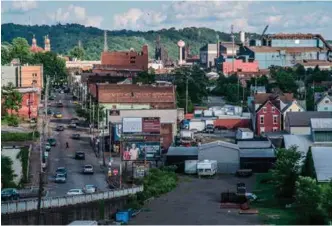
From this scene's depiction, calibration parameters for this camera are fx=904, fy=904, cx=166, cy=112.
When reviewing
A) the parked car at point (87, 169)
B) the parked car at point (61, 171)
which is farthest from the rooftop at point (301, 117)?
the parked car at point (61, 171)

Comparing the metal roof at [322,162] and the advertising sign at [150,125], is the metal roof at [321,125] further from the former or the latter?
the advertising sign at [150,125]

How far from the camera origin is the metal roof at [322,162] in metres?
18.9

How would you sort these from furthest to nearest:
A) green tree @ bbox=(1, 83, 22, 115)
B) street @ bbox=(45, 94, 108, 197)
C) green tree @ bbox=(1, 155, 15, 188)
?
1. green tree @ bbox=(1, 83, 22, 115)
2. street @ bbox=(45, 94, 108, 197)
3. green tree @ bbox=(1, 155, 15, 188)

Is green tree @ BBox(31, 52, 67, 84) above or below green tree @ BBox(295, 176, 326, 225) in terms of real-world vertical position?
above

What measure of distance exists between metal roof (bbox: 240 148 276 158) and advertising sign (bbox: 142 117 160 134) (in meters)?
2.79

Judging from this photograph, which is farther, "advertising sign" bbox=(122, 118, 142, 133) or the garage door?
"advertising sign" bbox=(122, 118, 142, 133)

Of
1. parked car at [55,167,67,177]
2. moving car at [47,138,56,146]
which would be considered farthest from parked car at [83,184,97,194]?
moving car at [47,138,56,146]

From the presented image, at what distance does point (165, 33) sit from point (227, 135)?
123m

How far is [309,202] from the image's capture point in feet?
54.5

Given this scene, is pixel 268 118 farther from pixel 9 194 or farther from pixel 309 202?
pixel 309 202

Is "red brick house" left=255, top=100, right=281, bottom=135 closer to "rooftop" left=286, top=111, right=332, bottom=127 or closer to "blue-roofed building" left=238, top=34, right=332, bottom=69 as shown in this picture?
"rooftop" left=286, top=111, right=332, bottom=127

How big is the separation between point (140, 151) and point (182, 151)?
4.10ft

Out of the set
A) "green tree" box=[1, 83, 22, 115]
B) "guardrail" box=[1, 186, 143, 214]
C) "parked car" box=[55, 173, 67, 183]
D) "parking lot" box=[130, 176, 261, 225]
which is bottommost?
"parking lot" box=[130, 176, 261, 225]

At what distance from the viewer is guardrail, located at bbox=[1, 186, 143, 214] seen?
645 inches
